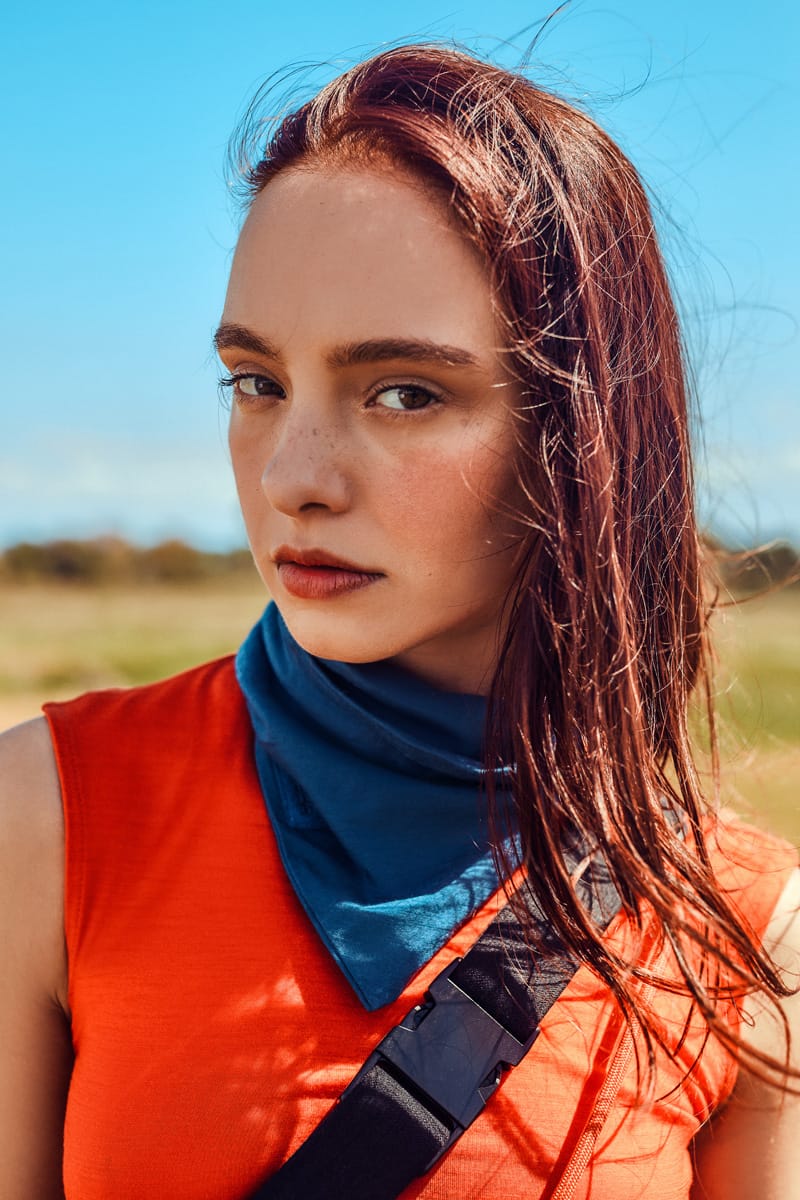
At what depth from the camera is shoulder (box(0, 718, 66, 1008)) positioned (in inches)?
66.9

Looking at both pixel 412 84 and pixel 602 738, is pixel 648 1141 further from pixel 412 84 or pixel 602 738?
pixel 412 84

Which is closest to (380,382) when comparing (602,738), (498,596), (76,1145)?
(498,596)

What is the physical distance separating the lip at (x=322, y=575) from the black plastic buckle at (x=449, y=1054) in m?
0.58

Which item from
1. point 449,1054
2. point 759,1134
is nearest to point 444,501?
point 449,1054

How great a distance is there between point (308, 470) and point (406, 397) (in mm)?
170

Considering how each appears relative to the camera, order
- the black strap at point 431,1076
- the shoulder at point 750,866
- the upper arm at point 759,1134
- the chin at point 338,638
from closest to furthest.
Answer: the black strap at point 431,1076 → the chin at point 338,638 → the upper arm at point 759,1134 → the shoulder at point 750,866

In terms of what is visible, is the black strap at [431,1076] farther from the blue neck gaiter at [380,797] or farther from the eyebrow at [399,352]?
the eyebrow at [399,352]

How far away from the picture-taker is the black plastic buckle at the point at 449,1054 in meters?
1.60

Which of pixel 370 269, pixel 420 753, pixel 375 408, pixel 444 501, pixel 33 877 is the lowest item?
pixel 33 877

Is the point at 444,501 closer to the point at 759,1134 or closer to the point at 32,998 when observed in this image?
the point at 32,998

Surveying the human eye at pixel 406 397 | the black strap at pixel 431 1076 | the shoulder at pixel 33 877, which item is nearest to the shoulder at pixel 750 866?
the black strap at pixel 431 1076

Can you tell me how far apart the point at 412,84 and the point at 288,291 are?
410 millimetres

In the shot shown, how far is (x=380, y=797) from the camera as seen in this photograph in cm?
178

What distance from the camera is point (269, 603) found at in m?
1.98
